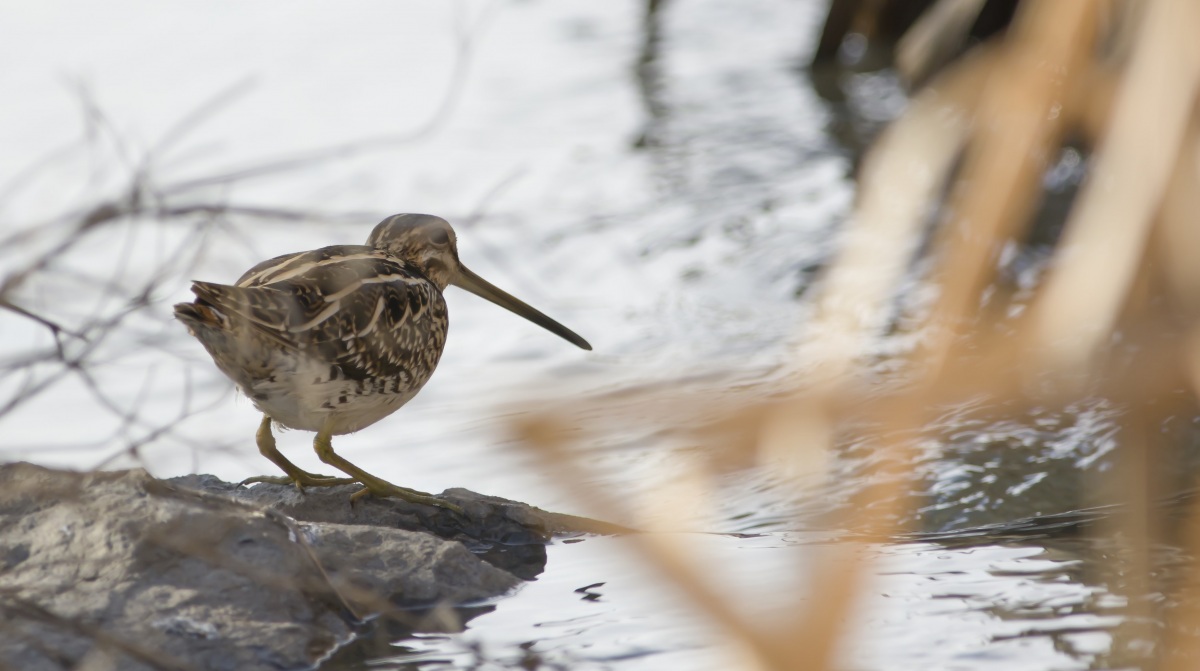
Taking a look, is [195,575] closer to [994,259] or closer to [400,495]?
[400,495]

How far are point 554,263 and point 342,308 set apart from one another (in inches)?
139

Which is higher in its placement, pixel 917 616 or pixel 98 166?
pixel 98 166

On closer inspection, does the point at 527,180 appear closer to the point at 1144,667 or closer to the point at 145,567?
the point at 145,567

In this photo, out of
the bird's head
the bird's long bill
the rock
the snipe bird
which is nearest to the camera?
the rock

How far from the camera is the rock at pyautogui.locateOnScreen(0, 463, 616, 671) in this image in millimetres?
2967

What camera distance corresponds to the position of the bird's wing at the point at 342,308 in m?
3.66

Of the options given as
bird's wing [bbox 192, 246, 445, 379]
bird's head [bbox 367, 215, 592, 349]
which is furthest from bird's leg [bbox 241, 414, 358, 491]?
bird's head [bbox 367, 215, 592, 349]

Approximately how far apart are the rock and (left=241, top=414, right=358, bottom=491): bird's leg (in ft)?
1.94

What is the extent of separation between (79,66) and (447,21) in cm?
330

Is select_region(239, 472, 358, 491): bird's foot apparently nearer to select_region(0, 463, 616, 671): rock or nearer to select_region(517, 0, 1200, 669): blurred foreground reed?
select_region(0, 463, 616, 671): rock

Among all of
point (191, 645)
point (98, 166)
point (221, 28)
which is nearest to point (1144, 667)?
point (191, 645)

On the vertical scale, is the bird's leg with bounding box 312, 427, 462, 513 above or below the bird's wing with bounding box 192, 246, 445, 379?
below

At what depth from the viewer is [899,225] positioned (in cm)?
65

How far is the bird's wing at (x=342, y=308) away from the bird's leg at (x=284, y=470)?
41 cm
